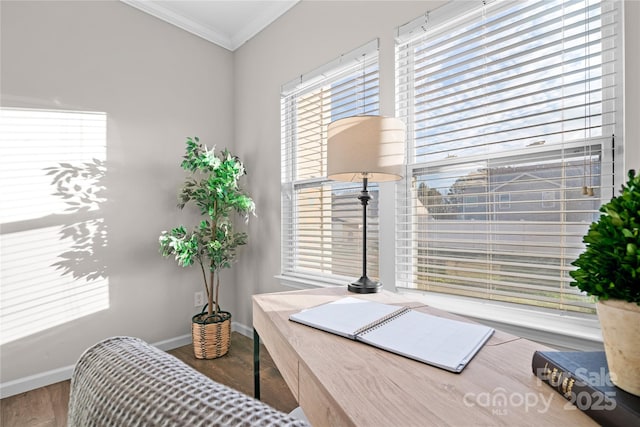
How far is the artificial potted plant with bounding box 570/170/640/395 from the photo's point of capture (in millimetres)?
479

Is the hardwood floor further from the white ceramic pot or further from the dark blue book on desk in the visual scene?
the white ceramic pot

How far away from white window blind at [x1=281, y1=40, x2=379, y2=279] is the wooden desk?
1121 mm

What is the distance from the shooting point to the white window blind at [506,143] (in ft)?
3.93

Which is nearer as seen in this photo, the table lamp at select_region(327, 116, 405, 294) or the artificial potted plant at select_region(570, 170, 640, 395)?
the artificial potted plant at select_region(570, 170, 640, 395)

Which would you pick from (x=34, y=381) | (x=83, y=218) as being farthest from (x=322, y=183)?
(x=34, y=381)

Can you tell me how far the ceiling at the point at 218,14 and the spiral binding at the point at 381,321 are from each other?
2261mm

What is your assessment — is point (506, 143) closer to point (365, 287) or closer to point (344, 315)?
point (365, 287)

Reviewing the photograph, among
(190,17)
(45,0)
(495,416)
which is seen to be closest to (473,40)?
(495,416)

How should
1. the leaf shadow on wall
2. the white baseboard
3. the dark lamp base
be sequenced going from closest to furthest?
the dark lamp base < the white baseboard < the leaf shadow on wall

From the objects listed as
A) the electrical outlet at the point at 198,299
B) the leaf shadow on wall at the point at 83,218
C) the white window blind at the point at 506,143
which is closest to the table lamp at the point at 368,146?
the white window blind at the point at 506,143

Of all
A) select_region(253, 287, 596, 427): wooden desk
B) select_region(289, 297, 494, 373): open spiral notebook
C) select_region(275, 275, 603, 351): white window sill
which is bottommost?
select_region(275, 275, 603, 351): white window sill

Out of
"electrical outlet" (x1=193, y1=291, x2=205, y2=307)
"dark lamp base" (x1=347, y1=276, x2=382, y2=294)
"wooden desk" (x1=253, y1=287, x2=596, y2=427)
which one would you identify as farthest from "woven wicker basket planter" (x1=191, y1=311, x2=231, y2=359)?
"wooden desk" (x1=253, y1=287, x2=596, y2=427)

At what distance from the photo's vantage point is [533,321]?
130 cm

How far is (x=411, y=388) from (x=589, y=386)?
290mm
